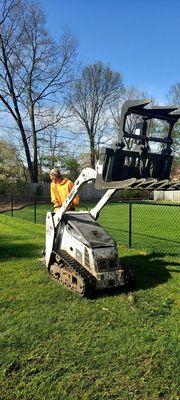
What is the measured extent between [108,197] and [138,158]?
1.29 meters

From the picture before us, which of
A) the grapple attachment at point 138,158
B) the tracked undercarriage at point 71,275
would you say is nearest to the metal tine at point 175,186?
the grapple attachment at point 138,158

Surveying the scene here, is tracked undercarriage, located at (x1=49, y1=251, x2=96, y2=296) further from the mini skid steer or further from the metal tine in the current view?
the metal tine

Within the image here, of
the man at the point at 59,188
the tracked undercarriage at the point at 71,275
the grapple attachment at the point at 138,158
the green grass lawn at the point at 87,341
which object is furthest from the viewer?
the man at the point at 59,188

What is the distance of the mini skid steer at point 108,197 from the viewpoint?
4.96 metres

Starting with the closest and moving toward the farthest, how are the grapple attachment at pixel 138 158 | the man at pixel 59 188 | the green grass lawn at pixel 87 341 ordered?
the green grass lawn at pixel 87 341 → the grapple attachment at pixel 138 158 → the man at pixel 59 188

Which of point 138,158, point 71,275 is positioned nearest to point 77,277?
point 71,275

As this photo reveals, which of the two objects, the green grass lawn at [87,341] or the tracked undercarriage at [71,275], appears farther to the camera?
the tracked undercarriage at [71,275]

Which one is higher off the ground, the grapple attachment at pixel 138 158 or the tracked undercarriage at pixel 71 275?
the grapple attachment at pixel 138 158

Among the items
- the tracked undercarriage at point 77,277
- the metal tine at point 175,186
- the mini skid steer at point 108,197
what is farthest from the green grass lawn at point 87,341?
the metal tine at point 175,186

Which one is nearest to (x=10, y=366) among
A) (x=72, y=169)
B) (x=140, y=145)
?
(x=140, y=145)

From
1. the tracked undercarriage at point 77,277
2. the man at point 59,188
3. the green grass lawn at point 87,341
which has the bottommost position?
the green grass lawn at point 87,341

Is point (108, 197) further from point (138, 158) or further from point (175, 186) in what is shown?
point (175, 186)

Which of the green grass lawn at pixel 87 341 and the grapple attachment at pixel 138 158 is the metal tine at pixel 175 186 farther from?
the green grass lawn at pixel 87 341

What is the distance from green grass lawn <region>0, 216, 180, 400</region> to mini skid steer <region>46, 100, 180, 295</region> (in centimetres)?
28
